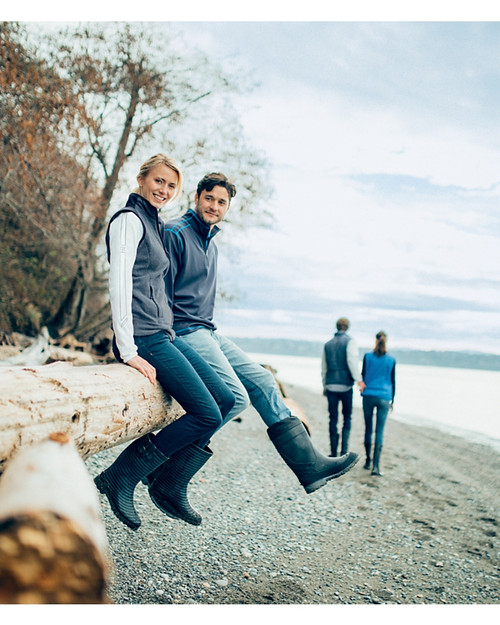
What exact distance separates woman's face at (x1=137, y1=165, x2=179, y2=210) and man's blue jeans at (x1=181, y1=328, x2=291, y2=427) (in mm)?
1015

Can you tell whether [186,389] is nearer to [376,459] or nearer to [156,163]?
[156,163]

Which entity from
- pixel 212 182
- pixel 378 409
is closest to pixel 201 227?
pixel 212 182

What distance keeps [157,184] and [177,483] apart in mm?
2138

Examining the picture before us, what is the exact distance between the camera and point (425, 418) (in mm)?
25391

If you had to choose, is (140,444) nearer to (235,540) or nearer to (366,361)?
(235,540)

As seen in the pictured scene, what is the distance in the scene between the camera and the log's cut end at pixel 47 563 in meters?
1.52

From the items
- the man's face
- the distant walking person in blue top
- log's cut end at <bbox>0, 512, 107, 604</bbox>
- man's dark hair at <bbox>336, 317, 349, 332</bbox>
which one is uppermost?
the man's face

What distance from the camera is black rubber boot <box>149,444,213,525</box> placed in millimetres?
3680

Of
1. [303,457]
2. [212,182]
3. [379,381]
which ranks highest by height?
[212,182]

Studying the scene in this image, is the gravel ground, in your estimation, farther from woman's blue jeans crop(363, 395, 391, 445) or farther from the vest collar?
the vest collar

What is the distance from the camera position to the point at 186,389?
134 inches

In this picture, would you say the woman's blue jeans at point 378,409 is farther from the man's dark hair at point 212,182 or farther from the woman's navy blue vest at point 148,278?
the woman's navy blue vest at point 148,278

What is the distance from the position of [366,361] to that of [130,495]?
6.25m

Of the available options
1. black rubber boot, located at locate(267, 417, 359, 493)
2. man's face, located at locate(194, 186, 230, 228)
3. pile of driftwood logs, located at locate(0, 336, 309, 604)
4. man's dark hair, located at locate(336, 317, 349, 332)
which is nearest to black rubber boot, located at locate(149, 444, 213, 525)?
black rubber boot, located at locate(267, 417, 359, 493)
